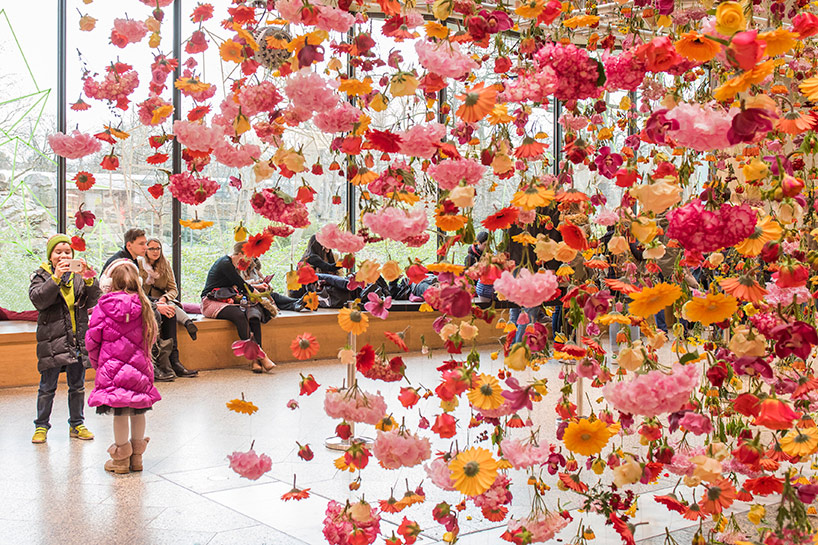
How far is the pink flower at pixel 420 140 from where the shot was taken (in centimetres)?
160

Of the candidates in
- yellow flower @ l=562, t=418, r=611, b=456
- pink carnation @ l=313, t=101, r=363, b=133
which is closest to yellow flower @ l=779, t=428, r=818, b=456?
yellow flower @ l=562, t=418, r=611, b=456

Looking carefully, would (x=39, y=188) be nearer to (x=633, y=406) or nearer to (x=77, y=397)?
(x=77, y=397)

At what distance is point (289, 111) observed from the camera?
1.64 metres

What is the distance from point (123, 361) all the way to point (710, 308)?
3421 mm

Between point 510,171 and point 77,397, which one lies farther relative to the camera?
point 77,397

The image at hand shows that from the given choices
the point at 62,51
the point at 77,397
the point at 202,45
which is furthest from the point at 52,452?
the point at 62,51

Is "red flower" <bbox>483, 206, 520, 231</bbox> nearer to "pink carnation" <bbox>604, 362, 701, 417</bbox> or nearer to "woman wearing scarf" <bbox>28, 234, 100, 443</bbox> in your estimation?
"pink carnation" <bbox>604, 362, 701, 417</bbox>

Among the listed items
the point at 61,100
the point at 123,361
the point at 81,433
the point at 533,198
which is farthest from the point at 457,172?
the point at 61,100

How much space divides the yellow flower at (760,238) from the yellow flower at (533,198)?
334mm

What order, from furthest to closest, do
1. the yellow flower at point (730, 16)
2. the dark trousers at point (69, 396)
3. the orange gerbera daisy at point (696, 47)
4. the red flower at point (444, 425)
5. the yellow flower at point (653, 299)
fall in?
1. the dark trousers at point (69, 396)
2. the red flower at point (444, 425)
3. the yellow flower at point (653, 299)
4. the orange gerbera daisy at point (696, 47)
5. the yellow flower at point (730, 16)

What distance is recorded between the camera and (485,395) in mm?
1628

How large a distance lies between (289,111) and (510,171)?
0.47 metres

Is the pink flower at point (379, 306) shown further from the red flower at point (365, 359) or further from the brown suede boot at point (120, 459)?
the brown suede boot at point (120, 459)

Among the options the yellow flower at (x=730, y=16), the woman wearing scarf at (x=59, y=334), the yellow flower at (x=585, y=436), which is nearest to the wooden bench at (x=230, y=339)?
the woman wearing scarf at (x=59, y=334)
